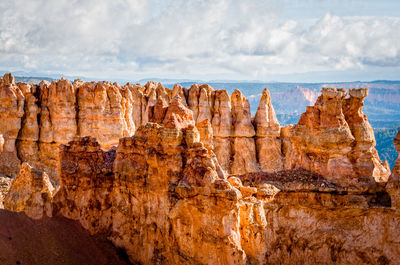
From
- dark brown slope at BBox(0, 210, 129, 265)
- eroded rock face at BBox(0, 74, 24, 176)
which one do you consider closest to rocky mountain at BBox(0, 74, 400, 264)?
dark brown slope at BBox(0, 210, 129, 265)

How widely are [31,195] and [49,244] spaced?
2.86 metres

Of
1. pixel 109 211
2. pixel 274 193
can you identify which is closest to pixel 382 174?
pixel 274 193

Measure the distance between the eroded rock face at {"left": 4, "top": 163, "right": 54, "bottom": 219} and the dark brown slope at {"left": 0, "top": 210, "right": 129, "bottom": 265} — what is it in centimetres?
43

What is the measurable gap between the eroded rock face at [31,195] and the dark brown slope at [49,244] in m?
0.43

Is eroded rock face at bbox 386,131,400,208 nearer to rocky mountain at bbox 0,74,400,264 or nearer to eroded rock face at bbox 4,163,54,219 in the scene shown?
rocky mountain at bbox 0,74,400,264

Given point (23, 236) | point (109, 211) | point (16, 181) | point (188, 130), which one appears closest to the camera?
point (188, 130)

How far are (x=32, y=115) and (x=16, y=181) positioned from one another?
1873cm

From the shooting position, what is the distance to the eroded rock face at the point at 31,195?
18.2 metres

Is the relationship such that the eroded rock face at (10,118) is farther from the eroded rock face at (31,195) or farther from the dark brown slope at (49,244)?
the dark brown slope at (49,244)

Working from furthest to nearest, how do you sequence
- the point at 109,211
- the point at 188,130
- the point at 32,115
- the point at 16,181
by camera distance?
the point at 32,115 → the point at 16,181 → the point at 109,211 → the point at 188,130

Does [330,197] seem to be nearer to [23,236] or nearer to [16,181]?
[23,236]

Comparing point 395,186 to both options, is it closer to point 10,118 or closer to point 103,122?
point 103,122

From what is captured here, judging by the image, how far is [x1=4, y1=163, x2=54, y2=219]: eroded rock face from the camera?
717 inches

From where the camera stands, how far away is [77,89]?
125 ft
